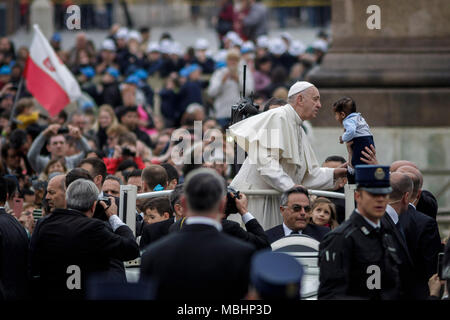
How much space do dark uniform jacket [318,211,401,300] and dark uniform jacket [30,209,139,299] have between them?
5.76ft

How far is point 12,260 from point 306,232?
8.38ft

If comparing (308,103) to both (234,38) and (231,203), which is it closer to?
(231,203)

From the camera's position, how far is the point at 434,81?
50.5 feet

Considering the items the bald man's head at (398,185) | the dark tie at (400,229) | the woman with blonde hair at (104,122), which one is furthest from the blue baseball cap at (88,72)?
the dark tie at (400,229)

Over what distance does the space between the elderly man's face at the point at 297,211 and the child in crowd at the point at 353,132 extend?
748 mm

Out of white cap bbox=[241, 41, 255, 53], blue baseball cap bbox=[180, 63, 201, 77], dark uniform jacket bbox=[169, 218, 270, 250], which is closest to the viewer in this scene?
dark uniform jacket bbox=[169, 218, 270, 250]

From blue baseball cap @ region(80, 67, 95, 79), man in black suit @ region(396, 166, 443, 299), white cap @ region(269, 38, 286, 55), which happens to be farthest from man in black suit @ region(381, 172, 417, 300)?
white cap @ region(269, 38, 286, 55)

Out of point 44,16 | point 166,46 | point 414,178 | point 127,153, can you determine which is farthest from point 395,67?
point 44,16

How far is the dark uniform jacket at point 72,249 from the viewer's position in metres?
8.92

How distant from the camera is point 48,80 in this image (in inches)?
665

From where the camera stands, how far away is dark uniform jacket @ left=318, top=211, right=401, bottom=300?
791 cm

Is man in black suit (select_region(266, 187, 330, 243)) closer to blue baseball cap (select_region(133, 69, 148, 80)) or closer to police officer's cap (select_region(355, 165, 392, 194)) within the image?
police officer's cap (select_region(355, 165, 392, 194))

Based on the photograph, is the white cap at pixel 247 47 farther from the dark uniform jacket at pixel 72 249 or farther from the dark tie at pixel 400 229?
the dark uniform jacket at pixel 72 249
